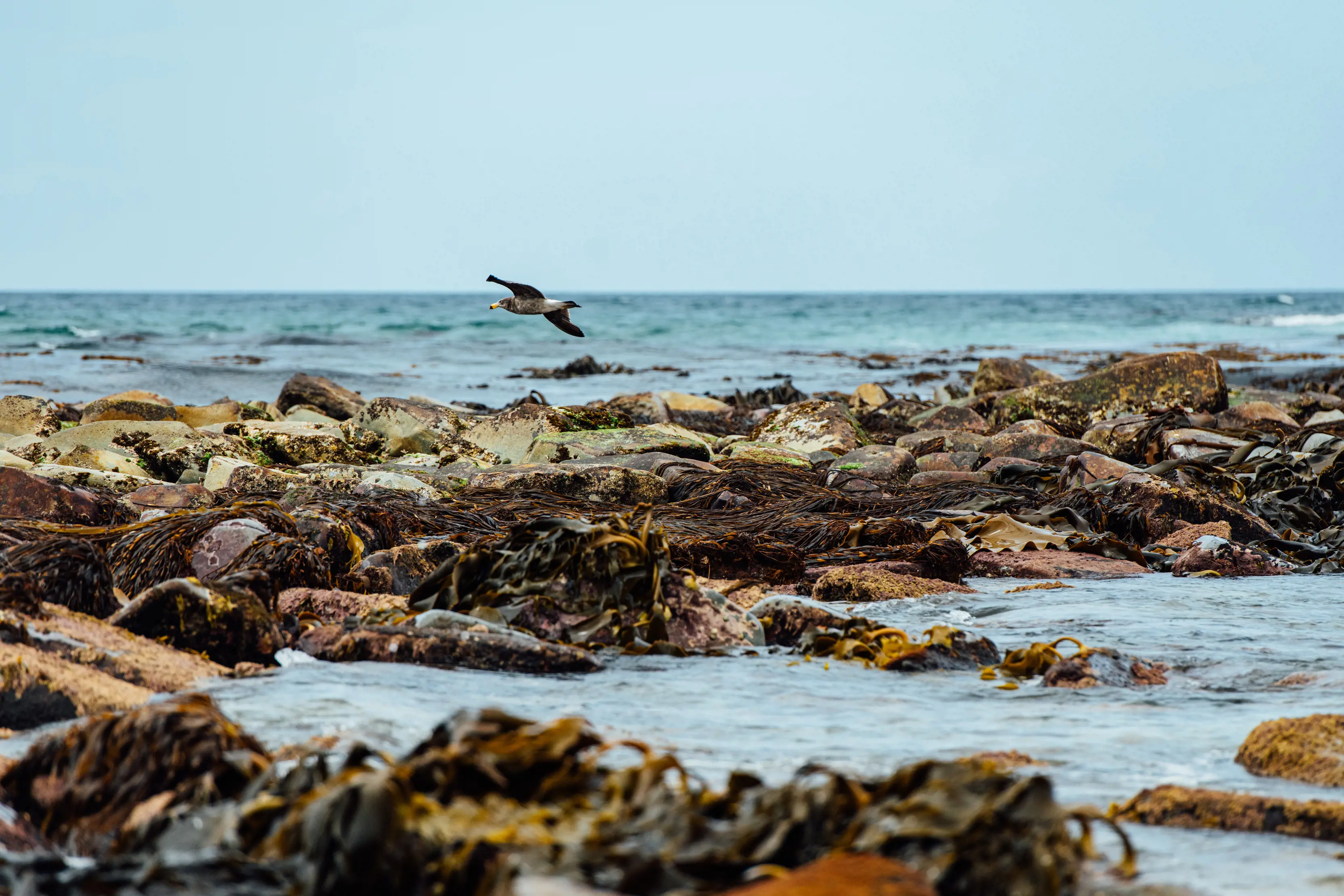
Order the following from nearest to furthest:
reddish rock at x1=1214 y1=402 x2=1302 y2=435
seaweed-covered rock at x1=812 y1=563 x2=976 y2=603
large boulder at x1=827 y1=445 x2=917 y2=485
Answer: seaweed-covered rock at x1=812 y1=563 x2=976 y2=603 < large boulder at x1=827 y1=445 x2=917 y2=485 < reddish rock at x1=1214 y1=402 x2=1302 y2=435

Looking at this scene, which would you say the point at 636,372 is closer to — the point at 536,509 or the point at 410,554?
the point at 536,509

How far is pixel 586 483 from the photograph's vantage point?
253 inches

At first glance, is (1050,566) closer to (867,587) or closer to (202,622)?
(867,587)

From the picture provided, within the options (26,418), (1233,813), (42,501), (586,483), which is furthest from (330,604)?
(26,418)

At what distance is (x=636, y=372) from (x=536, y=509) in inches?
586

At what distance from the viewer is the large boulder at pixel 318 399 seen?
1142cm

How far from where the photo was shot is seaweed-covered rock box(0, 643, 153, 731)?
8.15ft

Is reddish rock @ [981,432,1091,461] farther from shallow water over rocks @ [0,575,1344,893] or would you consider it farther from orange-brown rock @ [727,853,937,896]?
orange-brown rock @ [727,853,937,896]

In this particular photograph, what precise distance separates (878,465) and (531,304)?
2.82 metres

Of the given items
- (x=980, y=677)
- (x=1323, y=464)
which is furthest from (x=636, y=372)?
(x=980, y=677)

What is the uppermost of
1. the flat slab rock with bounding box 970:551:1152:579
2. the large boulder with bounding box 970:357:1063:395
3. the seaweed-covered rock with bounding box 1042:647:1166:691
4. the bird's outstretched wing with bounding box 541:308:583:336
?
the bird's outstretched wing with bounding box 541:308:583:336

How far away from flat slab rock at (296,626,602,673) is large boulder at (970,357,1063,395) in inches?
400

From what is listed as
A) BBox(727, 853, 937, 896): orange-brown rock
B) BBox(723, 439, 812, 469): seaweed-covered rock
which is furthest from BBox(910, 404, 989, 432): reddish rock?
BBox(727, 853, 937, 896): orange-brown rock

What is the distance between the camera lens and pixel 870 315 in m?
49.9
